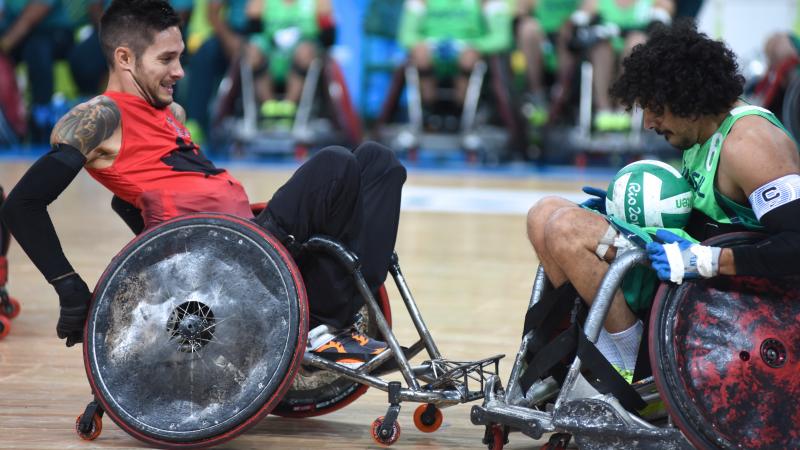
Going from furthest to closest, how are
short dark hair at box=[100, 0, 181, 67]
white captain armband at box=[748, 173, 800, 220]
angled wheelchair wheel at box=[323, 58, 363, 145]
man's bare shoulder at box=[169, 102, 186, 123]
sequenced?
angled wheelchair wheel at box=[323, 58, 363, 145], man's bare shoulder at box=[169, 102, 186, 123], short dark hair at box=[100, 0, 181, 67], white captain armband at box=[748, 173, 800, 220]

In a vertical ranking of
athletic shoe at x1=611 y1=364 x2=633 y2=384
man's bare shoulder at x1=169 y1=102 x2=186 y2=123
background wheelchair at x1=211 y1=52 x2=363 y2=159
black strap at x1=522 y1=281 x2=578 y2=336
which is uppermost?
man's bare shoulder at x1=169 y1=102 x2=186 y2=123

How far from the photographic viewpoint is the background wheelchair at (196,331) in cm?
281

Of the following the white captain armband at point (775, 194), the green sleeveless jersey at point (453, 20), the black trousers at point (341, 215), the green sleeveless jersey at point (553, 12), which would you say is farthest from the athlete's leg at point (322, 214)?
the green sleeveless jersey at point (553, 12)

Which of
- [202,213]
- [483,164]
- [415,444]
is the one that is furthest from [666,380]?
[483,164]

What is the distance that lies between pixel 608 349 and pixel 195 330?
102cm

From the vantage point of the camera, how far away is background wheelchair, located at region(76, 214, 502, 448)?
281cm

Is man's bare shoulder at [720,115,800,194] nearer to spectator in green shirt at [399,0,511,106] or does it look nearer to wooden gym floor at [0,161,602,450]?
wooden gym floor at [0,161,602,450]

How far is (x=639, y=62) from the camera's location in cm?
289

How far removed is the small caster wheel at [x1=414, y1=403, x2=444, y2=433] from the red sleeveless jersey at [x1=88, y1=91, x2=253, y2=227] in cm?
74

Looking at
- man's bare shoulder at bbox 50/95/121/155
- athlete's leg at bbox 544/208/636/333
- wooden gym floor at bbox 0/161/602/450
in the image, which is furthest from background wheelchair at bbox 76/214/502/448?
athlete's leg at bbox 544/208/636/333

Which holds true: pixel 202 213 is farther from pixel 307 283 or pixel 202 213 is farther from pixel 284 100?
pixel 284 100

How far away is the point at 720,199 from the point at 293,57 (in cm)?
896

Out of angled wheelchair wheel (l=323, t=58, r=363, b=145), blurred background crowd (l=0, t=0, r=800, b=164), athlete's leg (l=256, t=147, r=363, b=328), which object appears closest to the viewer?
athlete's leg (l=256, t=147, r=363, b=328)

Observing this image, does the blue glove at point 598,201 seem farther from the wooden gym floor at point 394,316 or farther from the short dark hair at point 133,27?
the short dark hair at point 133,27
